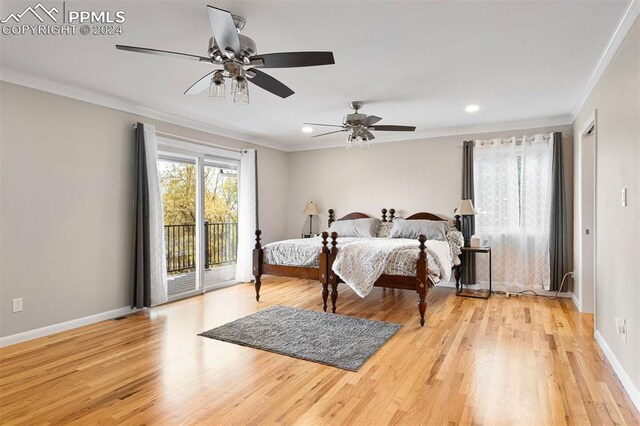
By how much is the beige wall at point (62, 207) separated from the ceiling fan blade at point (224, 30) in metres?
2.51

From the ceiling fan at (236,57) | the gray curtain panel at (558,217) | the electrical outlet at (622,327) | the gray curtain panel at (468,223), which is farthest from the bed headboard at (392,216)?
the ceiling fan at (236,57)

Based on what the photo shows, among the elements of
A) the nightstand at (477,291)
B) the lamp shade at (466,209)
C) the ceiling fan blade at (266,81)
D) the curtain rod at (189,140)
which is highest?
the curtain rod at (189,140)

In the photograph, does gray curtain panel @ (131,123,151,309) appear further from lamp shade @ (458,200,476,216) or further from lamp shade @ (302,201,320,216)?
lamp shade @ (458,200,476,216)

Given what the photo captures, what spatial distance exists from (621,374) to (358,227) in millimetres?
3861

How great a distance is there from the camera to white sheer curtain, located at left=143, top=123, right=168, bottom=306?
4504mm

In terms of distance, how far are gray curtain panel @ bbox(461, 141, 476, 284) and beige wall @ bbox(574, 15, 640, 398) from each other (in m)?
2.19

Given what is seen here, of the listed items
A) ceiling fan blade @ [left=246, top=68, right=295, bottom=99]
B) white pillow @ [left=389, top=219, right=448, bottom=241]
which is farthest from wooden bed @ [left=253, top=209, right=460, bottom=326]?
ceiling fan blade @ [left=246, top=68, right=295, bottom=99]

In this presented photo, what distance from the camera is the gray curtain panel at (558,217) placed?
4992mm

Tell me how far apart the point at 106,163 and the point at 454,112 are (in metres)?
4.32

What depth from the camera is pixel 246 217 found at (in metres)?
6.11

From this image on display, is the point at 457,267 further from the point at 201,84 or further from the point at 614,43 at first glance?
the point at 201,84

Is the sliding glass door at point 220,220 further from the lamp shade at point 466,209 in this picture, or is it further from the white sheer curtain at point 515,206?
the white sheer curtain at point 515,206

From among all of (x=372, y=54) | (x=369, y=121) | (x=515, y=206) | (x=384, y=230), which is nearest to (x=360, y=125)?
(x=369, y=121)

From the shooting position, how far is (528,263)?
5.22 metres
